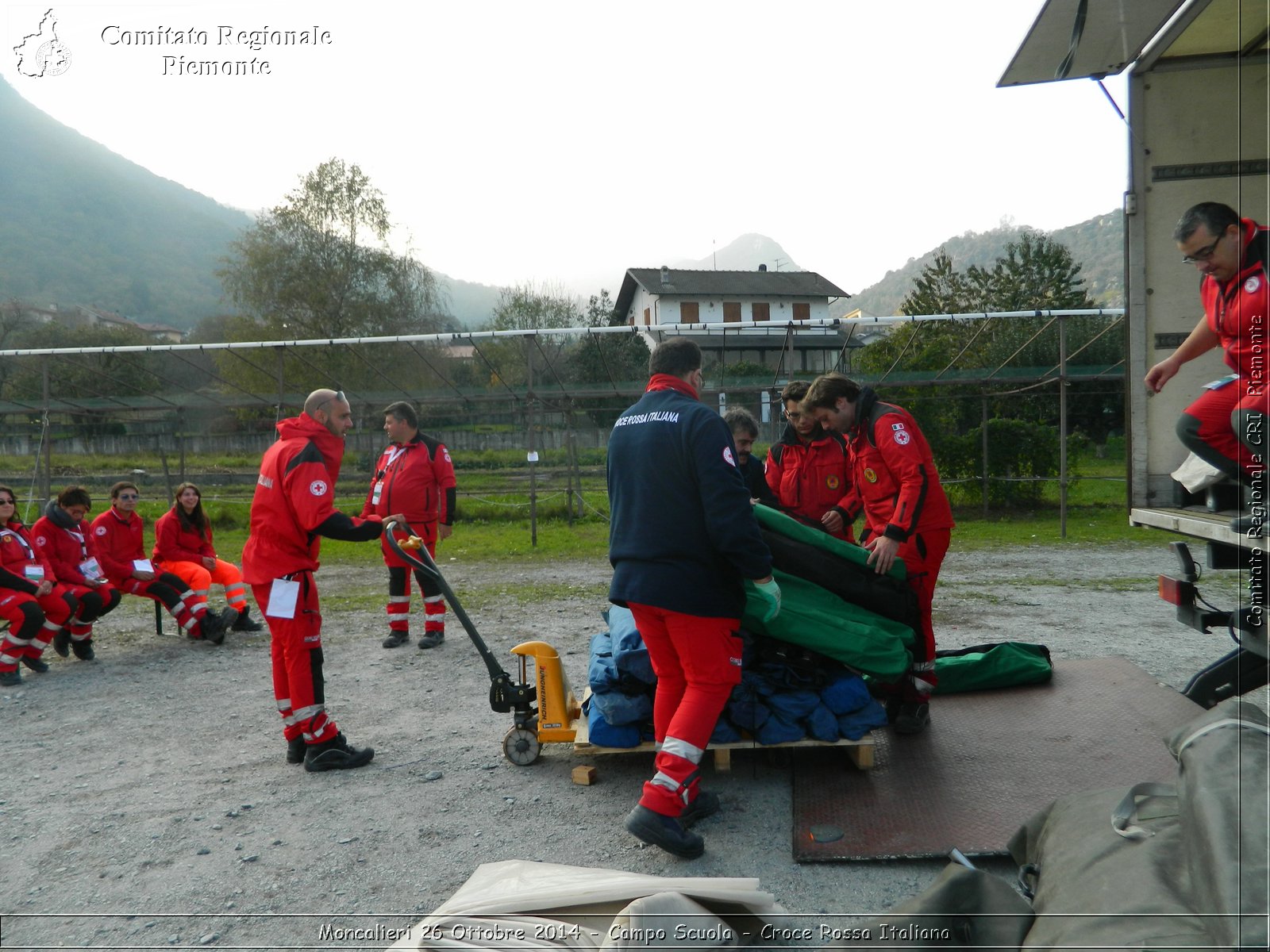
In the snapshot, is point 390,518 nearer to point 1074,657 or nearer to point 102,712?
point 102,712

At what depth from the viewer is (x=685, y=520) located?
11.4 ft

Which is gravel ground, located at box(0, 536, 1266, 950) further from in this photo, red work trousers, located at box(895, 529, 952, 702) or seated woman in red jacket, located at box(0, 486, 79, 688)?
red work trousers, located at box(895, 529, 952, 702)

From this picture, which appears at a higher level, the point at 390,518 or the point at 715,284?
the point at 715,284

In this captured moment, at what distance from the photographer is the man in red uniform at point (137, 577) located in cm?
797

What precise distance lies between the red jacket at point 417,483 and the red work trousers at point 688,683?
463 cm

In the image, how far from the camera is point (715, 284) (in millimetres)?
51125

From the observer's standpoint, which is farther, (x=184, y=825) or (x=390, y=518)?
(x=390, y=518)

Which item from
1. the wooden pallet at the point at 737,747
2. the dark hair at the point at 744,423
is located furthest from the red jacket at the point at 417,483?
the wooden pallet at the point at 737,747

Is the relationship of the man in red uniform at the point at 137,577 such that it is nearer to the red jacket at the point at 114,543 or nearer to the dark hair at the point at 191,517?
the red jacket at the point at 114,543

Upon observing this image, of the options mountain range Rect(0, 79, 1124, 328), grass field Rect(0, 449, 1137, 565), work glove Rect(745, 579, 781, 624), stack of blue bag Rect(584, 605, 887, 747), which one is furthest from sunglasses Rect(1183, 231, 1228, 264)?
mountain range Rect(0, 79, 1124, 328)

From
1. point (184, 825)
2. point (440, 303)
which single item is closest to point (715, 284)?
point (440, 303)

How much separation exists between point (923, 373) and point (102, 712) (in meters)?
13.0

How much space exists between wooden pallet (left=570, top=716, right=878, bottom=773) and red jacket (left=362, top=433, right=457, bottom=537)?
3.99 meters

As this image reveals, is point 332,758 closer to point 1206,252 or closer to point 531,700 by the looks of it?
point 531,700
